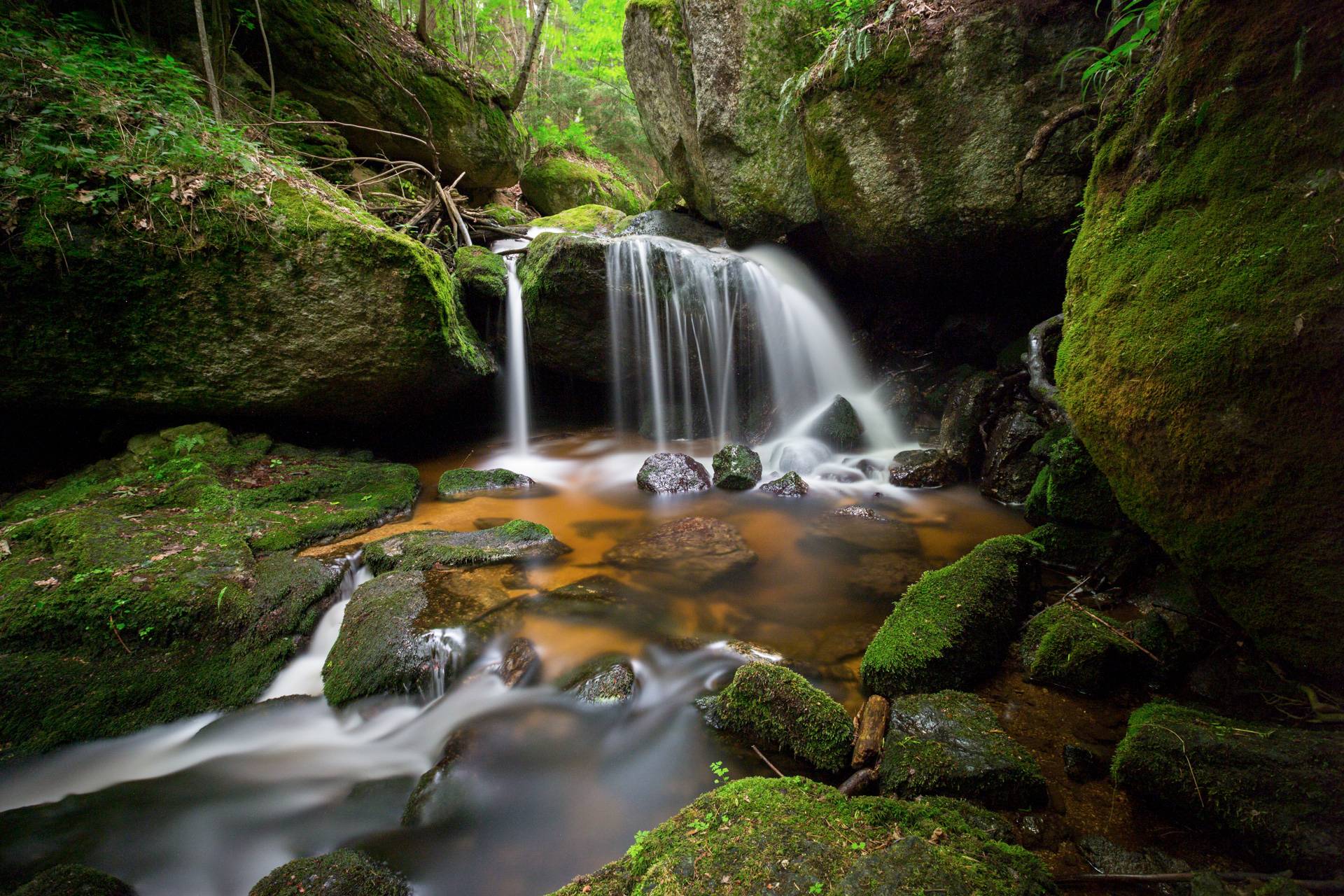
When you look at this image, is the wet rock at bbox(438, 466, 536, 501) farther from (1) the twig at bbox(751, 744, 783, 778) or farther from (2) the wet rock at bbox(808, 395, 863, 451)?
(1) the twig at bbox(751, 744, 783, 778)

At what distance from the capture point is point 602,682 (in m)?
2.61

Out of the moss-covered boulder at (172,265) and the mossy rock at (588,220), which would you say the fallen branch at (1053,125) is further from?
the mossy rock at (588,220)

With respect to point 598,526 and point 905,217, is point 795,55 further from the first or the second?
point 598,526

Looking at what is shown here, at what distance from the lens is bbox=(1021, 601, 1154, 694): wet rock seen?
2.26m

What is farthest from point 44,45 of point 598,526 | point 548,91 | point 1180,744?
point 548,91

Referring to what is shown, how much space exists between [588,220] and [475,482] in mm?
7657

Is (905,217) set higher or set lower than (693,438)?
higher

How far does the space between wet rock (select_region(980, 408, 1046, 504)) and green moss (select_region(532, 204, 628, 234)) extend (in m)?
8.41

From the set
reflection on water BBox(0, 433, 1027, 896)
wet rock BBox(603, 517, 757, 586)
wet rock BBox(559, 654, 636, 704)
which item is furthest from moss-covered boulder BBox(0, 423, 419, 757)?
wet rock BBox(603, 517, 757, 586)

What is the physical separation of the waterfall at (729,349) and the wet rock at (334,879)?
6.59 metres

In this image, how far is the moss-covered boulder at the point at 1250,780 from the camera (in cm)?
138

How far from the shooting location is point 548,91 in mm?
17062

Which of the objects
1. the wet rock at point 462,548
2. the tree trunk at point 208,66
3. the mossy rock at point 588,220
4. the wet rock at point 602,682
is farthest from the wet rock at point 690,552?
the mossy rock at point 588,220

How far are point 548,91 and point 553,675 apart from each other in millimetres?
20012
